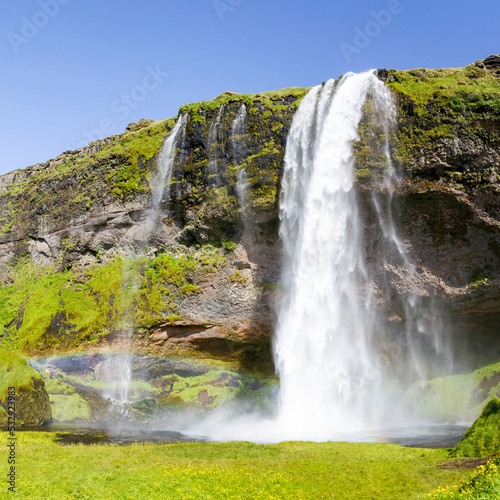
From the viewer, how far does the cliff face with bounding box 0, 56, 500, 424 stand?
32031 millimetres

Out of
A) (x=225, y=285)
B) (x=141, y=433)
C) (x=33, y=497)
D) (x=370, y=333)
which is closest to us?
(x=33, y=497)

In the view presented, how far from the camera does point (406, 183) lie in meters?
32.6

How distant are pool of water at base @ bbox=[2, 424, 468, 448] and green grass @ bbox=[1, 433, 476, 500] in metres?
3.80

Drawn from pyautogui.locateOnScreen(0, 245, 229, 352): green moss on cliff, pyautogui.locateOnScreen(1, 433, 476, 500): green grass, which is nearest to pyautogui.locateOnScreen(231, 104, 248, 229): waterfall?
pyautogui.locateOnScreen(0, 245, 229, 352): green moss on cliff

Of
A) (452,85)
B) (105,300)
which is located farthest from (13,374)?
(452,85)

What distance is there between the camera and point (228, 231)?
40.4 meters

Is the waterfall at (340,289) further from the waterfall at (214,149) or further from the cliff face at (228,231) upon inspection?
the waterfall at (214,149)

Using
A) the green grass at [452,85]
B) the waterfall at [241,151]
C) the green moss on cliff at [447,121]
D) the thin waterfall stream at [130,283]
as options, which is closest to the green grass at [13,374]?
the thin waterfall stream at [130,283]

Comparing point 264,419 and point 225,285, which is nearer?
point 264,419

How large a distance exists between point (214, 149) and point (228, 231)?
7317mm

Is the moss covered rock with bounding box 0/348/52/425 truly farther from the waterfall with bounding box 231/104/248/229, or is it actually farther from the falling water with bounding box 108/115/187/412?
the waterfall with bounding box 231/104/248/229

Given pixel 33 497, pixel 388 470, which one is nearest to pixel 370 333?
pixel 388 470

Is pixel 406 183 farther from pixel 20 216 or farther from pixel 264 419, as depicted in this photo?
pixel 20 216

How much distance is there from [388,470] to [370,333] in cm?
2029
